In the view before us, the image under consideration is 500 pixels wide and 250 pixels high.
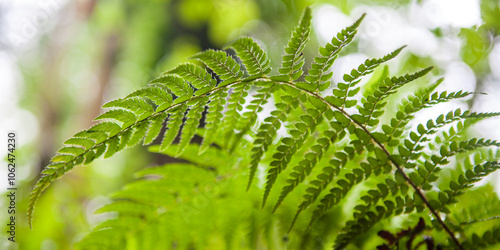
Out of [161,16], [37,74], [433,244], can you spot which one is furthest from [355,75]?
[37,74]

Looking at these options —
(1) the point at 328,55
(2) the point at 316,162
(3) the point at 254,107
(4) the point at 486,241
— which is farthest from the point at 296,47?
(4) the point at 486,241

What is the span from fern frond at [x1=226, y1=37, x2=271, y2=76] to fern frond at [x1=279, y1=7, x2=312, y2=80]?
5cm

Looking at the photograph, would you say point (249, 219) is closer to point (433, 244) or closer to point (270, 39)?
point (433, 244)

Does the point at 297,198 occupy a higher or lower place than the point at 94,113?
lower

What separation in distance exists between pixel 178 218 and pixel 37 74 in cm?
560

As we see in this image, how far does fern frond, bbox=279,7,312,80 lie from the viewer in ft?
2.28

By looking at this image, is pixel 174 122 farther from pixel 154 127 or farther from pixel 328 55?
pixel 328 55

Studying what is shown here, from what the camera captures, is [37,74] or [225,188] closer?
[225,188]

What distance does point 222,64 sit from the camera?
0.77 metres

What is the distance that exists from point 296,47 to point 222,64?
18cm

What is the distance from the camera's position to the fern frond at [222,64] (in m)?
0.75

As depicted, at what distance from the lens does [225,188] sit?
1.24m

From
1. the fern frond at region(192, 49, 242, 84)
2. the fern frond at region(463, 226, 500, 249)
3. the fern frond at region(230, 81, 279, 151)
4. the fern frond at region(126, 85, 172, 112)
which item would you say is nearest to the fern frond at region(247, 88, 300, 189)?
the fern frond at region(230, 81, 279, 151)

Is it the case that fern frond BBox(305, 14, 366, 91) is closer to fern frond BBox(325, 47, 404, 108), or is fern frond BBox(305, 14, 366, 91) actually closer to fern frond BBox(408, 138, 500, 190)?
fern frond BBox(325, 47, 404, 108)
